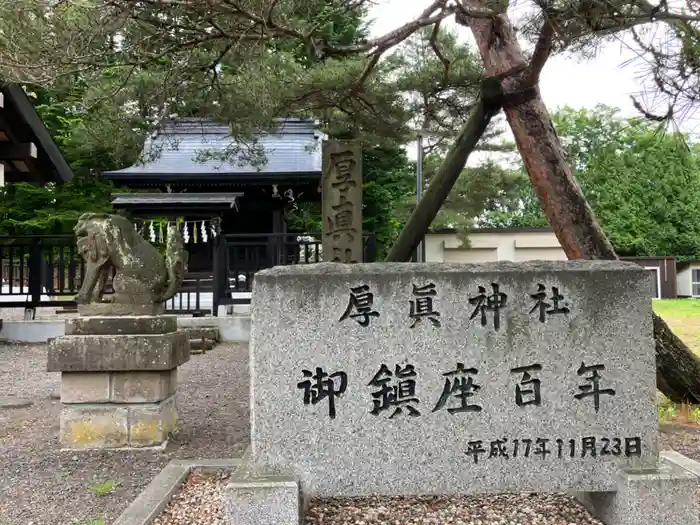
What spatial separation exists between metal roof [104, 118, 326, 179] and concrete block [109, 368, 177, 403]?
7377 mm

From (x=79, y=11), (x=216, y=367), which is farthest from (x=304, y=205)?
(x=79, y=11)

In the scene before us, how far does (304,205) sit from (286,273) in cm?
1883

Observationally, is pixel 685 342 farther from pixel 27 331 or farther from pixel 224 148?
pixel 27 331

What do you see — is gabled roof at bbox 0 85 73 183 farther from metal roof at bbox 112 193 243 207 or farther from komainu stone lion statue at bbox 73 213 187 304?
komainu stone lion statue at bbox 73 213 187 304

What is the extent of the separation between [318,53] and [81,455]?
3.53m

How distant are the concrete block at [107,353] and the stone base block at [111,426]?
0.31 m

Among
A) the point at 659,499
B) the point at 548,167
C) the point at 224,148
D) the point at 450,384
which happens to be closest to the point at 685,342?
the point at 548,167

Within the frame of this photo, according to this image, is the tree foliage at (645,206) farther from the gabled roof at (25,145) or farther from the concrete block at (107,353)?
the concrete block at (107,353)

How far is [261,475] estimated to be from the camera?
2684 millimetres

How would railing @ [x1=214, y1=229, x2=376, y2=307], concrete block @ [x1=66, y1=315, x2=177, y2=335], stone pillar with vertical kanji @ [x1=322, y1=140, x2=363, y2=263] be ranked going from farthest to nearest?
railing @ [x1=214, y1=229, x2=376, y2=307]
stone pillar with vertical kanji @ [x1=322, y1=140, x2=363, y2=263]
concrete block @ [x1=66, y1=315, x2=177, y2=335]

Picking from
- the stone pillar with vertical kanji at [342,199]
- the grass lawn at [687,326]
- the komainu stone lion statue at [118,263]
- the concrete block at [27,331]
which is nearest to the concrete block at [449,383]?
the komainu stone lion statue at [118,263]

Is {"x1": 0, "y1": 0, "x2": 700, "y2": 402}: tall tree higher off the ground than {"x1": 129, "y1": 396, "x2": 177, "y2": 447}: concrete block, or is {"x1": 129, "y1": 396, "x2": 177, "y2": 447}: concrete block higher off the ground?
{"x1": 0, "y1": 0, "x2": 700, "y2": 402}: tall tree

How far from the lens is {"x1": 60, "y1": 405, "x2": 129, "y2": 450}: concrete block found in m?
4.20

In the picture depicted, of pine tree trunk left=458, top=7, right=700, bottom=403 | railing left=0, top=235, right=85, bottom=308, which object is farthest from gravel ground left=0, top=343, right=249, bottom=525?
railing left=0, top=235, right=85, bottom=308
